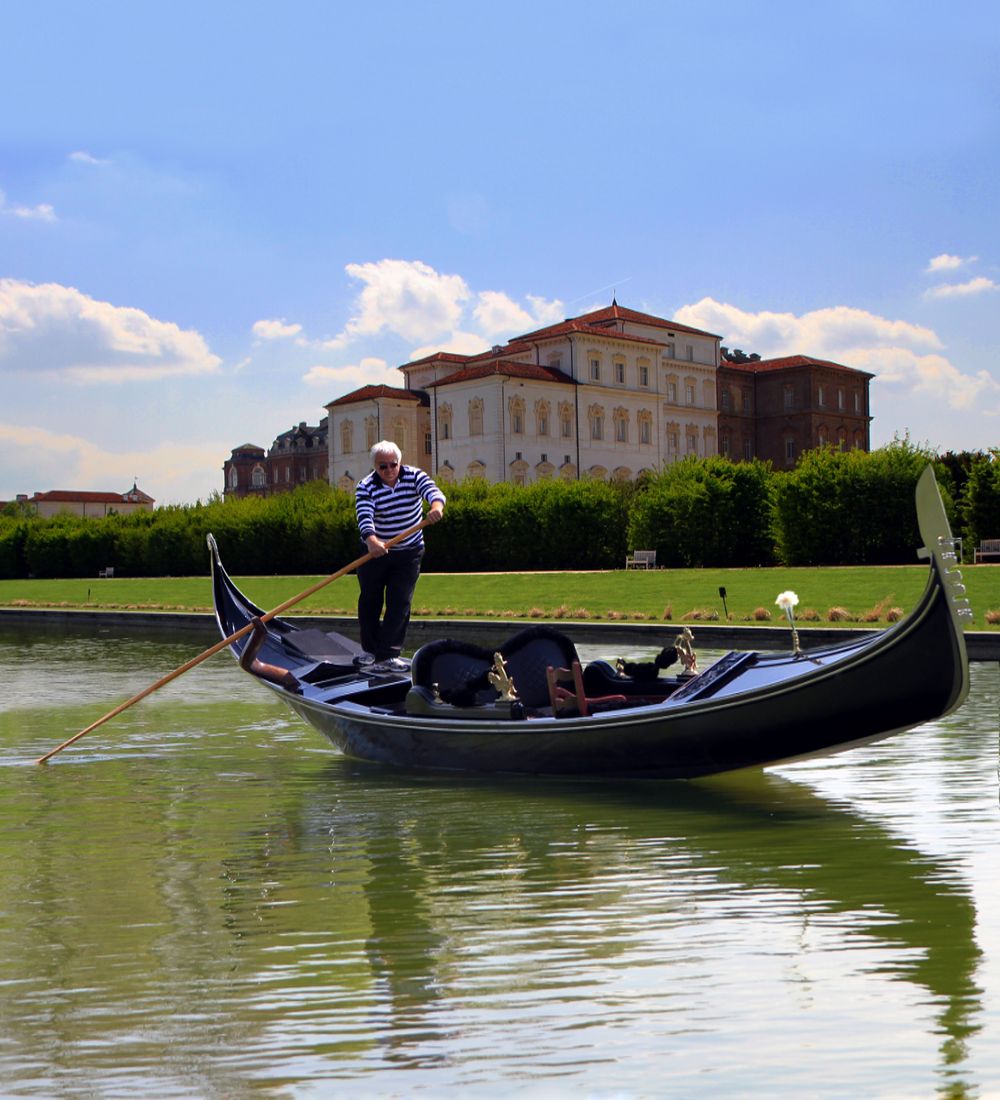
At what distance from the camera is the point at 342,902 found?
17.3 feet

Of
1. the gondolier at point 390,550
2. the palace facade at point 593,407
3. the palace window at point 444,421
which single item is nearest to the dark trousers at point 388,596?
the gondolier at point 390,550

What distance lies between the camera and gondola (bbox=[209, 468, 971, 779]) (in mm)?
6352

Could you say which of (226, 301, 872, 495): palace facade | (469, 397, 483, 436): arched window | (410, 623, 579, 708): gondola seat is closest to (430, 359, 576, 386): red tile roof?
(226, 301, 872, 495): palace facade

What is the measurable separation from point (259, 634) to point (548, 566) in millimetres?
29671

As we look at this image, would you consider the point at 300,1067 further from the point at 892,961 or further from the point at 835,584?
the point at 835,584

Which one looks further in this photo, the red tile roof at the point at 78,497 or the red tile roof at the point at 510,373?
the red tile roof at the point at 78,497

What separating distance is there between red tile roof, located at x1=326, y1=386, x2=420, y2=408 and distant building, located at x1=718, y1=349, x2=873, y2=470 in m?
19.4

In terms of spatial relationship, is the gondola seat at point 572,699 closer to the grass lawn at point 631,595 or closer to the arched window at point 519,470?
the grass lawn at point 631,595

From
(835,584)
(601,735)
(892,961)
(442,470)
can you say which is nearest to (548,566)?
(835,584)

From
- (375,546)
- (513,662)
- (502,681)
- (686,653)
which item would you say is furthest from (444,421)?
(502,681)

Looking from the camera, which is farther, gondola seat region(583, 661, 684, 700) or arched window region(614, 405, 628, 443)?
arched window region(614, 405, 628, 443)

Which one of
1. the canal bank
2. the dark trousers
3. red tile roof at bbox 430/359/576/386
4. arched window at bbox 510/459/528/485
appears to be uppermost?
red tile roof at bbox 430/359/576/386

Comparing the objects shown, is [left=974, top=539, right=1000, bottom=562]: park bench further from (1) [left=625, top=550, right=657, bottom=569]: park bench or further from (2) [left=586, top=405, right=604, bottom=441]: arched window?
(2) [left=586, top=405, right=604, bottom=441]: arched window

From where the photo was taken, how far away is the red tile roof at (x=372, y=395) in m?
70.8
